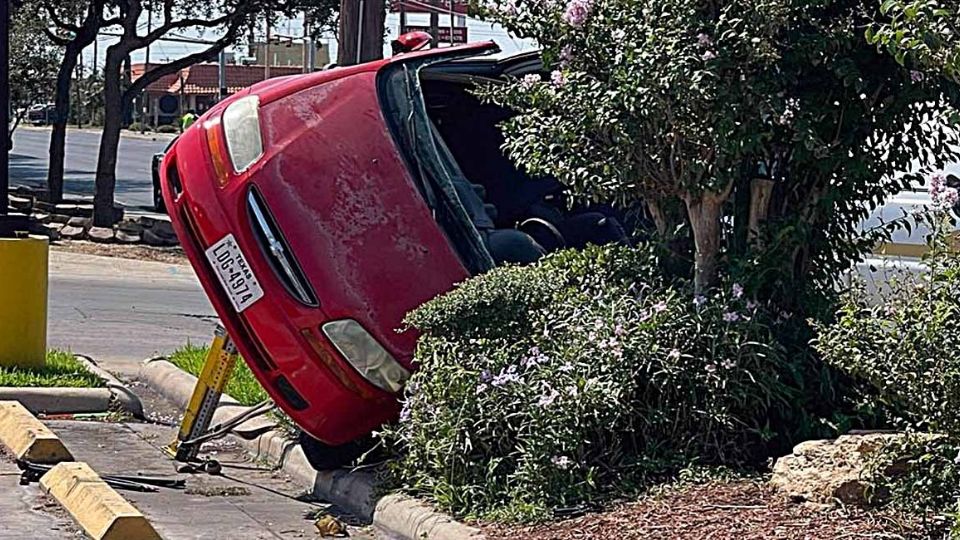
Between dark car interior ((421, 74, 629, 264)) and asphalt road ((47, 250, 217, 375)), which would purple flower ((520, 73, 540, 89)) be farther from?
asphalt road ((47, 250, 217, 375))

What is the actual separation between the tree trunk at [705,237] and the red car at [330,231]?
123 centimetres

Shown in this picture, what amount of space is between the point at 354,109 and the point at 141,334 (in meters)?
6.15

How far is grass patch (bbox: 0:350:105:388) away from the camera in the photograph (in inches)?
377

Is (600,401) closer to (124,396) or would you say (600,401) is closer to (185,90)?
(124,396)

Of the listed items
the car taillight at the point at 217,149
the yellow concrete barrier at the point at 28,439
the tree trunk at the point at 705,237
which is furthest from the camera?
the yellow concrete barrier at the point at 28,439

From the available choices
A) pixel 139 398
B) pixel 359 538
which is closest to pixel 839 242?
pixel 359 538

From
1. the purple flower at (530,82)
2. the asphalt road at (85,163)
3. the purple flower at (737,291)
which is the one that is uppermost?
the purple flower at (530,82)

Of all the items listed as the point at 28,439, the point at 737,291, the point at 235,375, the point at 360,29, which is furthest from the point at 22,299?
the point at 737,291

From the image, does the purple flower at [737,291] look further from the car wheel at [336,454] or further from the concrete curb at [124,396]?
the concrete curb at [124,396]

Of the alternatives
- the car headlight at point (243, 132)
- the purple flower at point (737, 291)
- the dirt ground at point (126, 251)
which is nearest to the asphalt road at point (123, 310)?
the dirt ground at point (126, 251)

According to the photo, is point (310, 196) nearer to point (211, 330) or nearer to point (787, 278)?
point (787, 278)

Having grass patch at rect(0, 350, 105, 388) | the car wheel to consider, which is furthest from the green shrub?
grass patch at rect(0, 350, 105, 388)

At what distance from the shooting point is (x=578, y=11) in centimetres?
671

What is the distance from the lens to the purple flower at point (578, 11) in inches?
264
